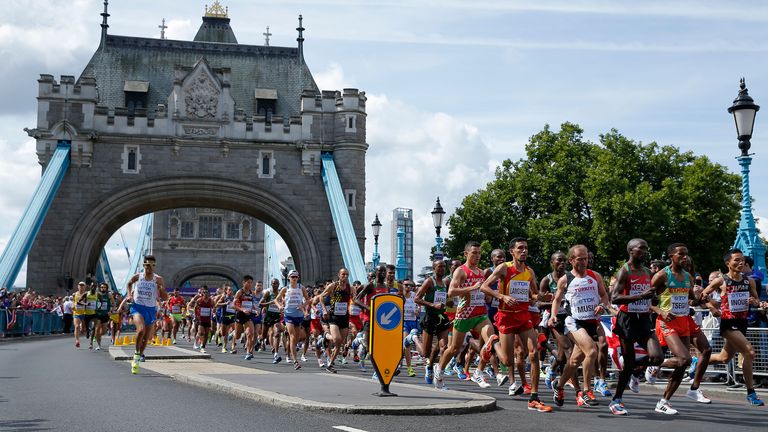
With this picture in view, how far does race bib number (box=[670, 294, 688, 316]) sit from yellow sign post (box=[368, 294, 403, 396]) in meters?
3.10

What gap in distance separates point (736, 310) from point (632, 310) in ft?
7.19

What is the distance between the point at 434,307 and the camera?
1446cm

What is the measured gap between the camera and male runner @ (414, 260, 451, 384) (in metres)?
14.4

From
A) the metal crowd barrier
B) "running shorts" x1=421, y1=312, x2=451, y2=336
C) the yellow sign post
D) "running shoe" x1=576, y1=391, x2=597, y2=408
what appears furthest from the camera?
the metal crowd barrier

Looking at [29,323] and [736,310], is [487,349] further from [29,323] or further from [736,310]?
[29,323]

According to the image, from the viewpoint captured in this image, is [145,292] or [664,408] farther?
[145,292]

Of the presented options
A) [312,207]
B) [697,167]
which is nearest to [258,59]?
[312,207]

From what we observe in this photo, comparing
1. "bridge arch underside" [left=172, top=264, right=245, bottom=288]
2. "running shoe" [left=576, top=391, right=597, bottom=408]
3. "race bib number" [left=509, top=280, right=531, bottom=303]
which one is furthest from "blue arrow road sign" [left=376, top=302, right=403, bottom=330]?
"bridge arch underside" [left=172, top=264, right=245, bottom=288]

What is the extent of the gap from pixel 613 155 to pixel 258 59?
20767 millimetres

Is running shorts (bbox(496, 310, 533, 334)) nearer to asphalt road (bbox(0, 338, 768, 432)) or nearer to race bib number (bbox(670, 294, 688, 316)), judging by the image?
asphalt road (bbox(0, 338, 768, 432))

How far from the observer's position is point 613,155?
4778cm

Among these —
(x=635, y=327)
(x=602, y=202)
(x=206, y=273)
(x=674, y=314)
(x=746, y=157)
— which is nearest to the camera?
(x=635, y=327)

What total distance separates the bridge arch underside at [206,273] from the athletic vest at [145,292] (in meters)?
78.8

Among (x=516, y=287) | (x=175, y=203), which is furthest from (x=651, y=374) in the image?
(x=175, y=203)
